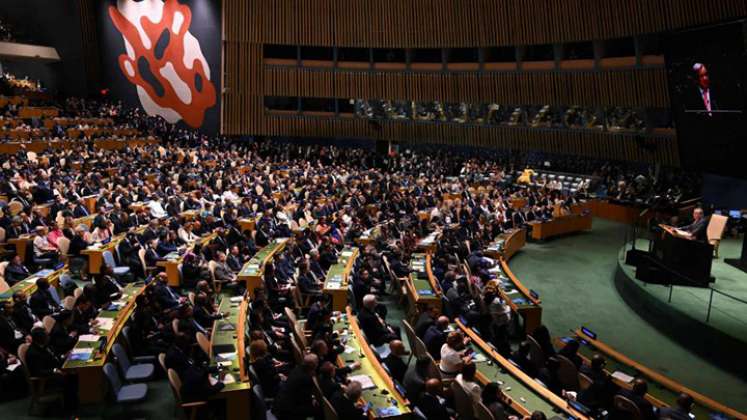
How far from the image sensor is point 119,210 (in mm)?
13086

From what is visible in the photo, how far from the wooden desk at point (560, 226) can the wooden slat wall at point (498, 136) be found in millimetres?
3897

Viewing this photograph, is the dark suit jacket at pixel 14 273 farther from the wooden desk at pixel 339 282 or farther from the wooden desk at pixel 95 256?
the wooden desk at pixel 339 282

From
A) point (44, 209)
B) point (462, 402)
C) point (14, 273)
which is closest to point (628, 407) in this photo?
point (462, 402)

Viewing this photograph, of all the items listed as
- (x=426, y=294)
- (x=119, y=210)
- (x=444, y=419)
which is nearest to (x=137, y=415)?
(x=444, y=419)

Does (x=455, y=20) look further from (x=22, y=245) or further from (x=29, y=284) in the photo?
(x=29, y=284)

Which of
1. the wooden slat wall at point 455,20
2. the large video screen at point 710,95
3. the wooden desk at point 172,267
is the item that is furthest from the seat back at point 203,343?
the wooden slat wall at point 455,20

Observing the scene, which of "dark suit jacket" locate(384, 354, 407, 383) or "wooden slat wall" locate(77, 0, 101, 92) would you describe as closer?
"dark suit jacket" locate(384, 354, 407, 383)

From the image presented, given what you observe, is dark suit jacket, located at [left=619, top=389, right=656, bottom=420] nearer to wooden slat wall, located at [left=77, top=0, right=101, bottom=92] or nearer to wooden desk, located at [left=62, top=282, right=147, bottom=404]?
wooden desk, located at [left=62, top=282, right=147, bottom=404]

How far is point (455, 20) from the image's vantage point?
24.9 m

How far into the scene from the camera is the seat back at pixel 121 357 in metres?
6.88

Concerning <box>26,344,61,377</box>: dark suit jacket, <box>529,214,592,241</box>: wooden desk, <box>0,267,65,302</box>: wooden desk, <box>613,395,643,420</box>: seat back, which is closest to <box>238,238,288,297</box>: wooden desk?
<box>0,267,65,302</box>: wooden desk

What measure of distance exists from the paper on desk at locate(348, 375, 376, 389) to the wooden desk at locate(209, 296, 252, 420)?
3.70ft

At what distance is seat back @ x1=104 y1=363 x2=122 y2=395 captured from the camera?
20.8 feet

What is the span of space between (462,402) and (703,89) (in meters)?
9.29
